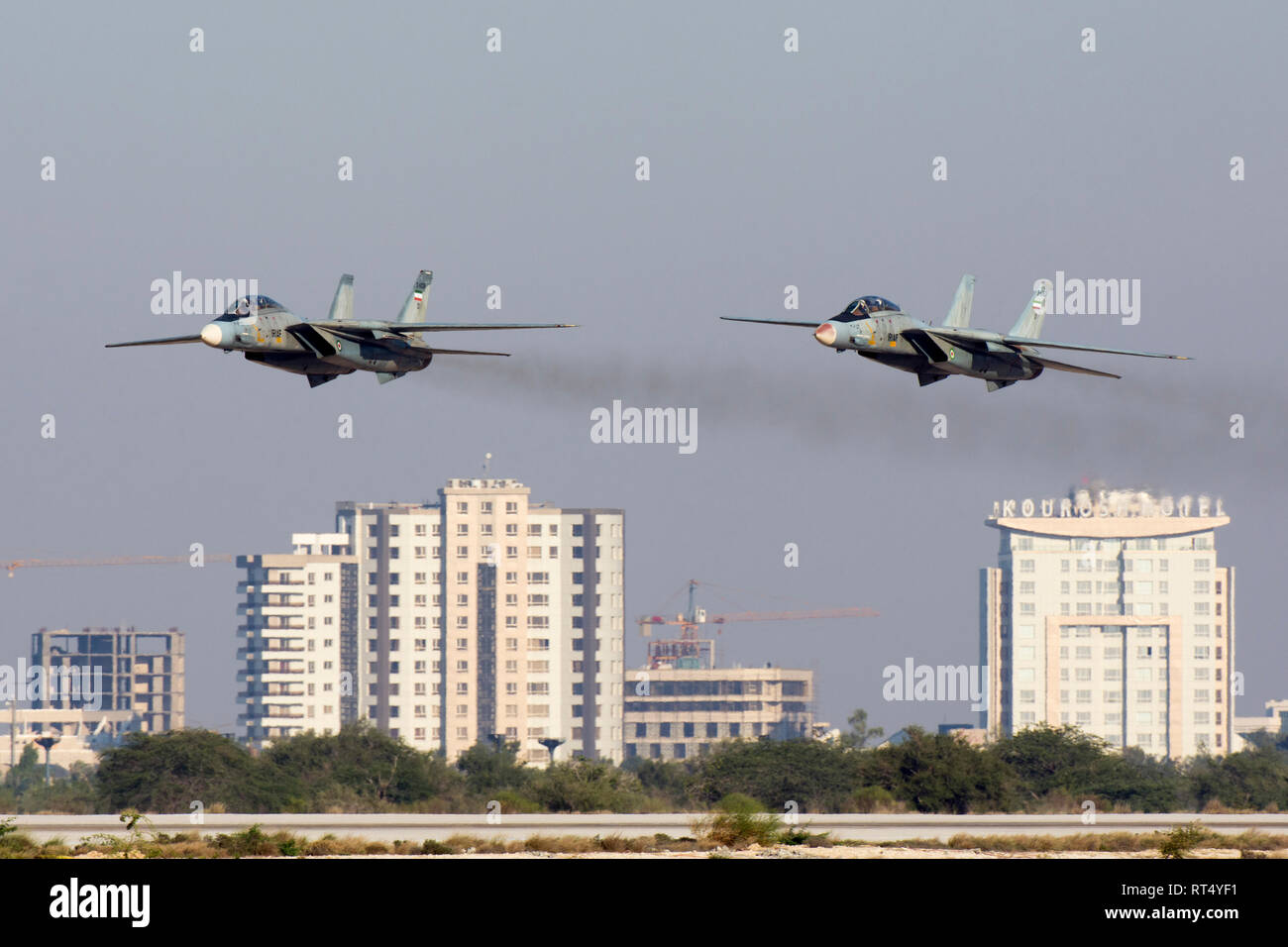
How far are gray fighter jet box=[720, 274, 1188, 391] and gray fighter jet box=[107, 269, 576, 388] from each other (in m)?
8.87

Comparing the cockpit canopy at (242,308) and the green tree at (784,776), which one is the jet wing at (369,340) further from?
the green tree at (784,776)

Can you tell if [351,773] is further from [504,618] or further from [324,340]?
[504,618]

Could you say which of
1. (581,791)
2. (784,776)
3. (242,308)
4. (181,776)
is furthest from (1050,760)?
(242,308)

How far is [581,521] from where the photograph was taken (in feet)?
618

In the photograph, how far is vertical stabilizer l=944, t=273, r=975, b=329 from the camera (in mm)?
56094

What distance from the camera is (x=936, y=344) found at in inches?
2039

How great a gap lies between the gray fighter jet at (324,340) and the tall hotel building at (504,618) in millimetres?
133995

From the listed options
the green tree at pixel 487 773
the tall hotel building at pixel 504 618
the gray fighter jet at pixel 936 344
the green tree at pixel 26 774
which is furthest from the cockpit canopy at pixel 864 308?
the tall hotel building at pixel 504 618

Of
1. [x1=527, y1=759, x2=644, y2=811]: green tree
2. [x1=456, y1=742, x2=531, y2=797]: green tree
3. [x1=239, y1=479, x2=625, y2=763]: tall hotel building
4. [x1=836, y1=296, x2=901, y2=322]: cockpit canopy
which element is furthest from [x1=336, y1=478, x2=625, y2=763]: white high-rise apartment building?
[x1=836, y1=296, x2=901, y2=322]: cockpit canopy

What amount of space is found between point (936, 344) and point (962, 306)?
5154mm

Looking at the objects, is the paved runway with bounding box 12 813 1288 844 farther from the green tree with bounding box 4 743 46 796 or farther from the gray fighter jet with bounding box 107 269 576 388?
the green tree with bounding box 4 743 46 796
